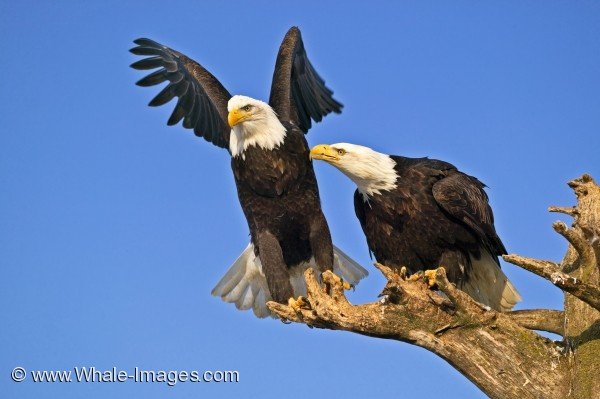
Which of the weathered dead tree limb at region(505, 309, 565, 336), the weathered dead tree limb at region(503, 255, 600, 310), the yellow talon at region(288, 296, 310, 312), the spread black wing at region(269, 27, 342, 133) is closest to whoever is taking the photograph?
the weathered dead tree limb at region(503, 255, 600, 310)

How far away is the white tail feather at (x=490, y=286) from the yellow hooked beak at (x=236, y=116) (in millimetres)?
2227

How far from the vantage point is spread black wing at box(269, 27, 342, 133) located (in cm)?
891

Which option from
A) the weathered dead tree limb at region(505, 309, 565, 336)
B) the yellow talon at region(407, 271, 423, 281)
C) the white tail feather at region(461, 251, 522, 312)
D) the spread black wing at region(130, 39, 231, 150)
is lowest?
the weathered dead tree limb at region(505, 309, 565, 336)

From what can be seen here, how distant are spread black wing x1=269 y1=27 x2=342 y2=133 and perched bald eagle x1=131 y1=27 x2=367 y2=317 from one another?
0.04 ft

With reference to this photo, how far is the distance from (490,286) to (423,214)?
37.9 inches

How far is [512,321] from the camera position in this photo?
648 cm

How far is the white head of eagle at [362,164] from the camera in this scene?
749 cm

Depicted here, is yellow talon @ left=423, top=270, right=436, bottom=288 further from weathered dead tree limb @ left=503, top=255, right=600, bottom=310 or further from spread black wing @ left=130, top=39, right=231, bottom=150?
spread black wing @ left=130, top=39, right=231, bottom=150

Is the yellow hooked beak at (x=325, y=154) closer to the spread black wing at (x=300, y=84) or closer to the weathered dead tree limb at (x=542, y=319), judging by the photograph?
the spread black wing at (x=300, y=84)

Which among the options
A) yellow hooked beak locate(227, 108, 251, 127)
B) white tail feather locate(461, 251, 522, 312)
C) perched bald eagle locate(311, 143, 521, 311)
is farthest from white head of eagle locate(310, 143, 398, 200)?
white tail feather locate(461, 251, 522, 312)

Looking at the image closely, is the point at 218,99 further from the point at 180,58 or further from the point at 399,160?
the point at 399,160

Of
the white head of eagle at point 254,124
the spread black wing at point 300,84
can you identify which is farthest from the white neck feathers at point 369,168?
the spread black wing at point 300,84

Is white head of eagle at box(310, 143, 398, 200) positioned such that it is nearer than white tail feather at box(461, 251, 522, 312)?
Yes

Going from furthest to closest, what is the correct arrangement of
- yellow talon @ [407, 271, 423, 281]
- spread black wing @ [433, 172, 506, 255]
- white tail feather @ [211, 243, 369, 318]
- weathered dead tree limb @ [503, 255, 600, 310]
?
1. white tail feather @ [211, 243, 369, 318]
2. spread black wing @ [433, 172, 506, 255]
3. yellow talon @ [407, 271, 423, 281]
4. weathered dead tree limb @ [503, 255, 600, 310]
